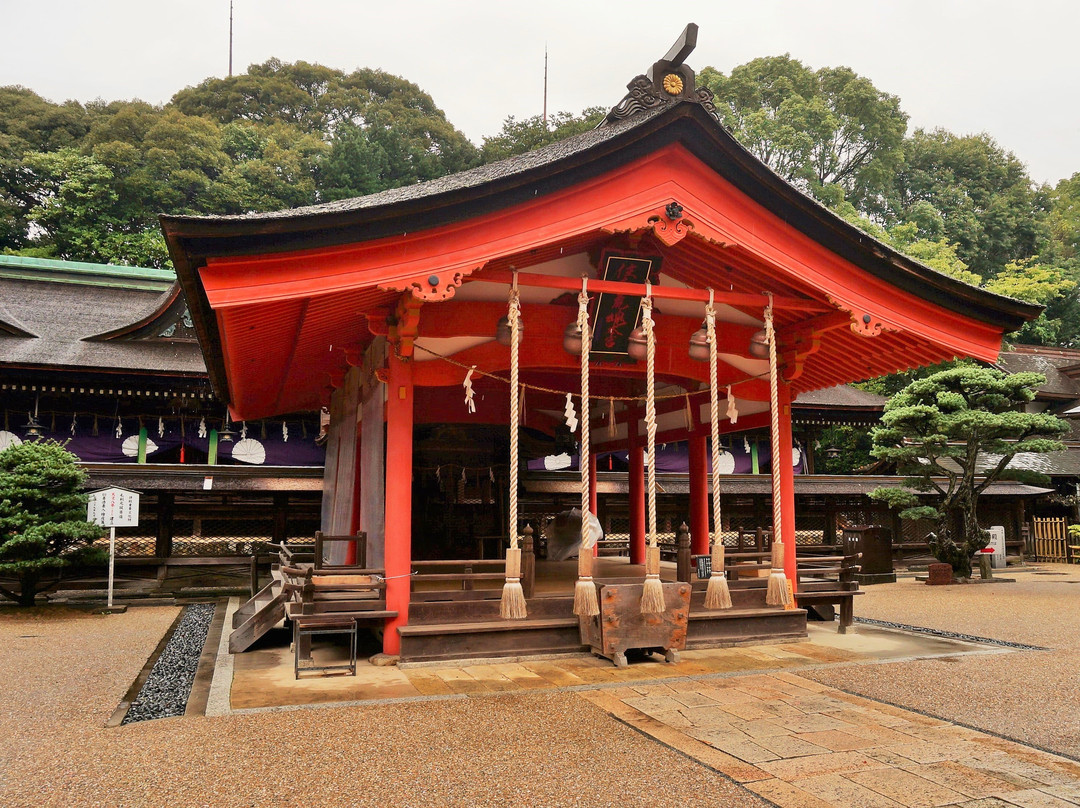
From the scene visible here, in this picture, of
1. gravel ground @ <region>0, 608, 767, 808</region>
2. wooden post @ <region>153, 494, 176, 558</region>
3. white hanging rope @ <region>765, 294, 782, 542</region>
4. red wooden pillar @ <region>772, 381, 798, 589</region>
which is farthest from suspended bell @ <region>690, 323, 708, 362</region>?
wooden post @ <region>153, 494, 176, 558</region>

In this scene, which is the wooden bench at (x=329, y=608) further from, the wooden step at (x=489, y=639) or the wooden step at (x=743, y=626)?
the wooden step at (x=743, y=626)

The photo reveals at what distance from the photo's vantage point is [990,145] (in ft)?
149

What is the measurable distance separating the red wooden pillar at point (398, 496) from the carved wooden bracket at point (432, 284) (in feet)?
3.48

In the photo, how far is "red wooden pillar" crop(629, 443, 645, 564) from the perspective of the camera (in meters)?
13.0

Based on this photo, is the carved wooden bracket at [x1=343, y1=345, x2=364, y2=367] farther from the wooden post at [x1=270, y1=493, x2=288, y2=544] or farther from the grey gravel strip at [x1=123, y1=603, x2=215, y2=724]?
the wooden post at [x1=270, y1=493, x2=288, y2=544]

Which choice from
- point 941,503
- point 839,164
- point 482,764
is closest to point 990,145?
point 839,164

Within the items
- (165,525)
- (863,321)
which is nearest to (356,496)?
(863,321)

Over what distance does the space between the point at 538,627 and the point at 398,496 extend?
1.95 m

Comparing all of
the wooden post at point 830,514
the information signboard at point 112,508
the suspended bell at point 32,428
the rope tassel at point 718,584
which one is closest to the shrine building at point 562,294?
the rope tassel at point 718,584

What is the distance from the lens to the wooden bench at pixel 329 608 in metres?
7.11

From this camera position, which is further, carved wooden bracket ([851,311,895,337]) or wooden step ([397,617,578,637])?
carved wooden bracket ([851,311,895,337])

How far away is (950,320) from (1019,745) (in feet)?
16.9

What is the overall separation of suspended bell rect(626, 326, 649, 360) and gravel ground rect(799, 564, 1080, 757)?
356 cm

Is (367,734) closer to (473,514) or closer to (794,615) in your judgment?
(794,615)
